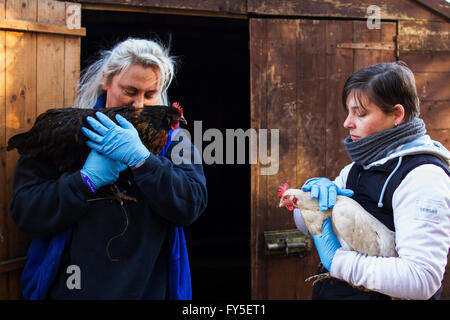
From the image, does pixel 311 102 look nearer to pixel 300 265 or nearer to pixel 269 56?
pixel 269 56

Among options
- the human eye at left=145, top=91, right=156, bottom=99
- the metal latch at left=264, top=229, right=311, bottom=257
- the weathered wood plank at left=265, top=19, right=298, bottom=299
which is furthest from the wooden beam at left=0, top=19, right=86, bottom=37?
the metal latch at left=264, top=229, right=311, bottom=257

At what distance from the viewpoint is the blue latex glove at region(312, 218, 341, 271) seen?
1.63 metres

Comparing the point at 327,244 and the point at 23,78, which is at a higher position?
the point at 23,78

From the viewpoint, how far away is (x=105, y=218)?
1.88 metres

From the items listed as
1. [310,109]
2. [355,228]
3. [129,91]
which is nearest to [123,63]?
[129,91]

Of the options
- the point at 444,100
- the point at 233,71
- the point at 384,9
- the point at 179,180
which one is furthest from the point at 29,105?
the point at 233,71

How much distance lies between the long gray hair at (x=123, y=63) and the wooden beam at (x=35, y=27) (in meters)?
0.38

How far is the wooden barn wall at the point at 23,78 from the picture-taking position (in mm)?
2334

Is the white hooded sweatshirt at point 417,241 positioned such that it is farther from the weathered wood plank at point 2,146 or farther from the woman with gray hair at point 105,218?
the weathered wood plank at point 2,146

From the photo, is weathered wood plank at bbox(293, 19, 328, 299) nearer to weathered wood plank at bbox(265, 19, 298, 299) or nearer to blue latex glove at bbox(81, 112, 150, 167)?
weathered wood plank at bbox(265, 19, 298, 299)

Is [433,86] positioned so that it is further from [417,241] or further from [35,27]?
[35,27]

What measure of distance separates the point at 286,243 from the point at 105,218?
1.85 m
